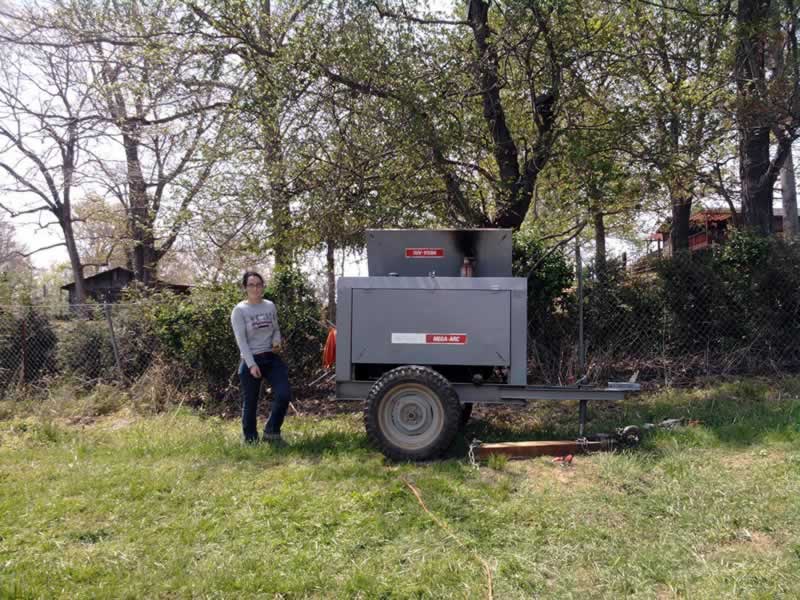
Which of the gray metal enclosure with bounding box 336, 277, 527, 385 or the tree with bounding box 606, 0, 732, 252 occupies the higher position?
the tree with bounding box 606, 0, 732, 252

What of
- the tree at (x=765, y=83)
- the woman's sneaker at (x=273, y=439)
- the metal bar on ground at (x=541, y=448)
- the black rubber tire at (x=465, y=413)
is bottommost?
the woman's sneaker at (x=273, y=439)

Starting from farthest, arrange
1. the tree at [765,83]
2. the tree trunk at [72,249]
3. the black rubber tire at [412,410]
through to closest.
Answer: the tree trunk at [72,249]
the tree at [765,83]
the black rubber tire at [412,410]

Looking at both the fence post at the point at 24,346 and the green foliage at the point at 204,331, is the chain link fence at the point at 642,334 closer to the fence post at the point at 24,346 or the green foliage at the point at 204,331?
the green foliage at the point at 204,331

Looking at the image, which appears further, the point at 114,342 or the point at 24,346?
the point at 24,346

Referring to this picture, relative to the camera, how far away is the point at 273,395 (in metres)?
5.60

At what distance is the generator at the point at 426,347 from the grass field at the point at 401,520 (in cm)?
38

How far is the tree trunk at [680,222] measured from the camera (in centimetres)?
1095

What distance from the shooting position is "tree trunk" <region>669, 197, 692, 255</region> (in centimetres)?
1095

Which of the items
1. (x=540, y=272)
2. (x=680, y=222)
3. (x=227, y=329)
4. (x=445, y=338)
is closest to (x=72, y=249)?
(x=227, y=329)

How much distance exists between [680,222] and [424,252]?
8195mm

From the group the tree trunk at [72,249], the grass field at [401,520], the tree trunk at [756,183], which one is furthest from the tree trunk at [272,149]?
the tree trunk at [72,249]

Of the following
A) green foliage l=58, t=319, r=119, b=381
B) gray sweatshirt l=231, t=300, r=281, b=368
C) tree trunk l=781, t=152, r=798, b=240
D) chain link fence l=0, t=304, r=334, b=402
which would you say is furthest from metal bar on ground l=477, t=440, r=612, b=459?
tree trunk l=781, t=152, r=798, b=240

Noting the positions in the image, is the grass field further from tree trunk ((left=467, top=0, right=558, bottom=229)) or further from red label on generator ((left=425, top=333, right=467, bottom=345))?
tree trunk ((left=467, top=0, right=558, bottom=229))

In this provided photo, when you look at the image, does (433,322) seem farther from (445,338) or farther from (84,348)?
(84,348)
